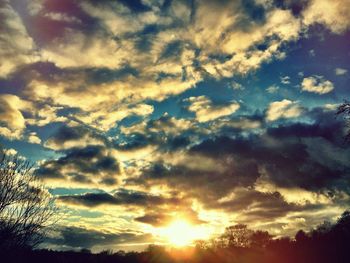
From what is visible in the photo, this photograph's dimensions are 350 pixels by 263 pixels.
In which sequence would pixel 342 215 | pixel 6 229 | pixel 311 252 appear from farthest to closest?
pixel 342 215
pixel 311 252
pixel 6 229

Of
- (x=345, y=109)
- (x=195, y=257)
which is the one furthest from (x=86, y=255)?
(x=345, y=109)

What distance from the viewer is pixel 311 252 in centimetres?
6762

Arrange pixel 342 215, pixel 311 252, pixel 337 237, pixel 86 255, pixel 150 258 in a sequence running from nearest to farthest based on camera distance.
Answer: pixel 86 255
pixel 150 258
pixel 337 237
pixel 311 252
pixel 342 215

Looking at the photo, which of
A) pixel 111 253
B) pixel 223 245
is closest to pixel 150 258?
pixel 111 253

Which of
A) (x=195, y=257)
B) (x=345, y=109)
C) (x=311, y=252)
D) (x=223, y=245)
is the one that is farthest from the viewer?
(x=223, y=245)

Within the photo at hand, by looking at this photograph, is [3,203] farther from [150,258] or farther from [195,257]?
[195,257]

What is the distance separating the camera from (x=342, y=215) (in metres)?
72.4

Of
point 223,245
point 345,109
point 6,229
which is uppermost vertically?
point 223,245

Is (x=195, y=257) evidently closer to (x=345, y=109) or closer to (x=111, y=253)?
(x=111, y=253)

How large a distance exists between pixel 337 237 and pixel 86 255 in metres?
41.8

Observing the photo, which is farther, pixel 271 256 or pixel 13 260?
pixel 271 256

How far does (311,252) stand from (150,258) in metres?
34.2

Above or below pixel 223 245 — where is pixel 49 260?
below

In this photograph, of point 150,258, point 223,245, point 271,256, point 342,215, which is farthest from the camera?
point 223,245
